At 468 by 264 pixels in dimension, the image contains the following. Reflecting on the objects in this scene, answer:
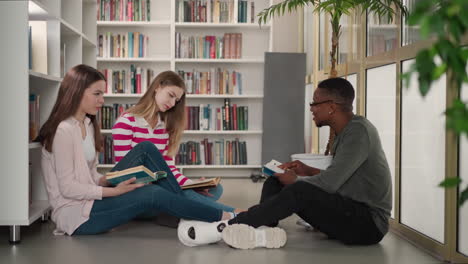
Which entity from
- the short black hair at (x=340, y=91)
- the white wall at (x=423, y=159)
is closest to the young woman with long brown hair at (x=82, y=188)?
the short black hair at (x=340, y=91)

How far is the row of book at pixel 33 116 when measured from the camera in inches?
119

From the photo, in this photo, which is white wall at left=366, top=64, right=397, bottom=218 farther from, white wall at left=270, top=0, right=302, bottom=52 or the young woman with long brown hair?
white wall at left=270, top=0, right=302, bottom=52

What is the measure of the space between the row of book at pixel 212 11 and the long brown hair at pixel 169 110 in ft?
9.42

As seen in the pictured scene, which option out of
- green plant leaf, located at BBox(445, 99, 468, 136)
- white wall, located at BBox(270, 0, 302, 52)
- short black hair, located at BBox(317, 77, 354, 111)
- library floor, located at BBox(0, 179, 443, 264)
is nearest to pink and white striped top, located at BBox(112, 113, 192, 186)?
library floor, located at BBox(0, 179, 443, 264)

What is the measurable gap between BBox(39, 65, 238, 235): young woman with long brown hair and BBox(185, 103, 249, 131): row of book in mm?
3243

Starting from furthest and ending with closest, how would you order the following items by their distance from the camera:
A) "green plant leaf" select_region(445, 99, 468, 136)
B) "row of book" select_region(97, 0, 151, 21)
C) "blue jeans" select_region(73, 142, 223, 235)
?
"row of book" select_region(97, 0, 151, 21) → "blue jeans" select_region(73, 142, 223, 235) → "green plant leaf" select_region(445, 99, 468, 136)

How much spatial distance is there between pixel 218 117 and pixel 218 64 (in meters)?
0.63

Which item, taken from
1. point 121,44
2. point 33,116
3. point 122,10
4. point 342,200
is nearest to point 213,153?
point 121,44

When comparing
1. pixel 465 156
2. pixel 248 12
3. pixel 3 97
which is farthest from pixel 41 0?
pixel 248 12

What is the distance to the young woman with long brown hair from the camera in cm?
281

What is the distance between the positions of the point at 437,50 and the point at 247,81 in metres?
5.54

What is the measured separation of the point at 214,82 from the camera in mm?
6250

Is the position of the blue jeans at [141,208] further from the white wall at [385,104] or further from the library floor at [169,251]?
the white wall at [385,104]

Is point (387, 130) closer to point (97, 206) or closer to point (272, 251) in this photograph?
point (272, 251)
